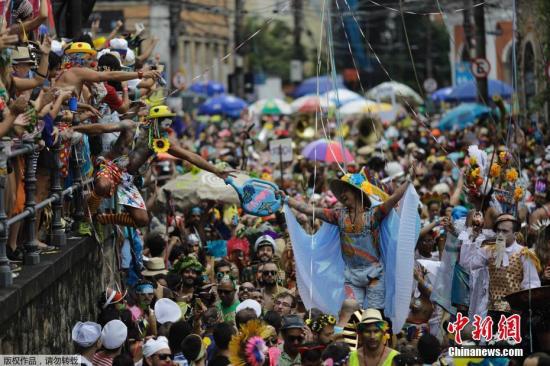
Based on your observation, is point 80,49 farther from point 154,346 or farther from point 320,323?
point 154,346

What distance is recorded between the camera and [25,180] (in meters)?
9.50

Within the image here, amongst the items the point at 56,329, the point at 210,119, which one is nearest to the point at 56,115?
the point at 56,329

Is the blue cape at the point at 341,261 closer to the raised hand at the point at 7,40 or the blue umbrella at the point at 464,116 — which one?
the raised hand at the point at 7,40

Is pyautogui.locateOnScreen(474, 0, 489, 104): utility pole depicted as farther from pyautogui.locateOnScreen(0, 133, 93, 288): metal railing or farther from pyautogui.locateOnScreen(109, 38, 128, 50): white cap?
pyautogui.locateOnScreen(0, 133, 93, 288): metal railing

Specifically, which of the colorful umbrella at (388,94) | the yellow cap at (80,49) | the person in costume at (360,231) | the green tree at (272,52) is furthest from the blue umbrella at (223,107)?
the green tree at (272,52)

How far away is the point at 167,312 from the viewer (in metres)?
10.5

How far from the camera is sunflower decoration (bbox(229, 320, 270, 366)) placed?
8.65 metres

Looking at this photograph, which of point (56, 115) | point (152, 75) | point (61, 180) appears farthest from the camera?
point (152, 75)

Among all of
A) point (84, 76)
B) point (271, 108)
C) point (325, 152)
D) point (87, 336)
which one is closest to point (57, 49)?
point (84, 76)

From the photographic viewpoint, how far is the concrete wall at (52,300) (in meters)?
8.45

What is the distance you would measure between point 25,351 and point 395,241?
3800 mm

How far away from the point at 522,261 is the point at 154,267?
12.1ft

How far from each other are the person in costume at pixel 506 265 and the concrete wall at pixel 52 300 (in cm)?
329

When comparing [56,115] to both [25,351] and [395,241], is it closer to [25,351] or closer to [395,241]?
[25,351]
